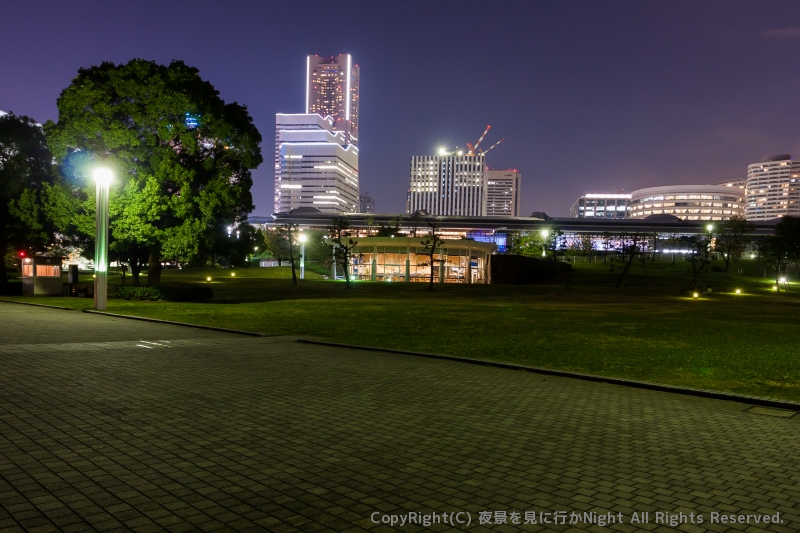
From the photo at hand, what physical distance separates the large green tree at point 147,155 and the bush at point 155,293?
1851 millimetres

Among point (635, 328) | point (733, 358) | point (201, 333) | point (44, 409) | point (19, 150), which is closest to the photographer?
point (44, 409)

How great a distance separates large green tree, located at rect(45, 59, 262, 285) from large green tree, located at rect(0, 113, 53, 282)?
4.34m

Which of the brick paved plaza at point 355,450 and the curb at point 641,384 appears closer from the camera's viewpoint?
the brick paved plaza at point 355,450

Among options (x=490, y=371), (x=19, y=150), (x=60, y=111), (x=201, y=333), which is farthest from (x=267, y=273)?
(x=490, y=371)

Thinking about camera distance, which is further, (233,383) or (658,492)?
(233,383)

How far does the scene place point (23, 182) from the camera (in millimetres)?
36344

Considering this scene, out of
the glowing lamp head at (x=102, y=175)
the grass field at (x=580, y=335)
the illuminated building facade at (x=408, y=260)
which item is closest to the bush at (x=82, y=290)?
the grass field at (x=580, y=335)

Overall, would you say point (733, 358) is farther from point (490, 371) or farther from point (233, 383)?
point (233, 383)

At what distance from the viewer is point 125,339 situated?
1567 cm

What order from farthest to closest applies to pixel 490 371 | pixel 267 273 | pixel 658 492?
pixel 267 273
pixel 490 371
pixel 658 492

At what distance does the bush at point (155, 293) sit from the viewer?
30.5 metres

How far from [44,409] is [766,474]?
9.07 metres

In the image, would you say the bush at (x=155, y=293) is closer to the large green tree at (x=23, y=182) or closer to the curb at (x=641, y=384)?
the large green tree at (x=23, y=182)

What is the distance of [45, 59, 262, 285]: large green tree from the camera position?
29766 millimetres
